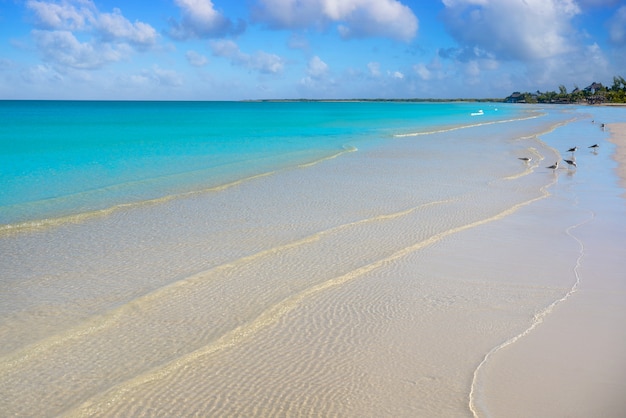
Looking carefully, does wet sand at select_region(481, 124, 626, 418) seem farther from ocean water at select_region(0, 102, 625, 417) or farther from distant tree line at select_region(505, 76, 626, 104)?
distant tree line at select_region(505, 76, 626, 104)

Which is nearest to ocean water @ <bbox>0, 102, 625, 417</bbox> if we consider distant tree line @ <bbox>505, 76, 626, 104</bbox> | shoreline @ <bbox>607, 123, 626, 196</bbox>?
shoreline @ <bbox>607, 123, 626, 196</bbox>

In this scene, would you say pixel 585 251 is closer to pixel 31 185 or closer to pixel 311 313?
pixel 311 313

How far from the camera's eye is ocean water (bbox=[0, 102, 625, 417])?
5.43 metres

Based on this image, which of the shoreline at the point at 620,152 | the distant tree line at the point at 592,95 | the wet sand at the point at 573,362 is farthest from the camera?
the distant tree line at the point at 592,95

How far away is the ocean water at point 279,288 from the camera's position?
5.43 m

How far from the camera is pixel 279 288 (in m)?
8.23

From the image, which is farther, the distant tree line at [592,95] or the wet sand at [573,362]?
the distant tree line at [592,95]

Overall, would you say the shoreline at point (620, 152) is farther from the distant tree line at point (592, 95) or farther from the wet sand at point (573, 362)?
the distant tree line at point (592, 95)

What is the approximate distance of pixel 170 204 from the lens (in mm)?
14477

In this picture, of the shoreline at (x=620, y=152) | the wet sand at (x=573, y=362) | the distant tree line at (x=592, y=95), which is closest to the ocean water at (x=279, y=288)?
the wet sand at (x=573, y=362)

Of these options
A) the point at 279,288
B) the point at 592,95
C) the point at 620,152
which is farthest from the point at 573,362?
the point at 592,95

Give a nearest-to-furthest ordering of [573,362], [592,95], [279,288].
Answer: [573,362] → [279,288] → [592,95]

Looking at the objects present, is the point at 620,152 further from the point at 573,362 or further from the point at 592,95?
the point at 592,95

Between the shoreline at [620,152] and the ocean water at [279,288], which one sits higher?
the ocean water at [279,288]
